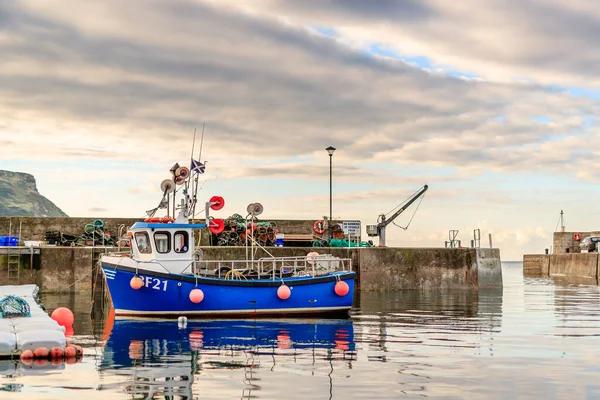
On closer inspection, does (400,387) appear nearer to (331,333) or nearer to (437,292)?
(331,333)

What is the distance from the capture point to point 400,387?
1105cm

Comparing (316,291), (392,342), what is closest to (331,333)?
(392,342)

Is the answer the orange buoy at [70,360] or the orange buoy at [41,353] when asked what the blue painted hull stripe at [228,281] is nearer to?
the orange buoy at [70,360]

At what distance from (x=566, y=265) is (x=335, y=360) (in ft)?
142

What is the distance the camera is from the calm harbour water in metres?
10.8

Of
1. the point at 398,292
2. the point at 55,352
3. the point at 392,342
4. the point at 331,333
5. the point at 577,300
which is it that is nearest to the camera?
the point at 55,352

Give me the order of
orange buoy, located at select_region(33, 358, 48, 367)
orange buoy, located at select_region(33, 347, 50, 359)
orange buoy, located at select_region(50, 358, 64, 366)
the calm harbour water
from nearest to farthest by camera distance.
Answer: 1. the calm harbour water
2. orange buoy, located at select_region(33, 358, 48, 367)
3. orange buoy, located at select_region(50, 358, 64, 366)
4. orange buoy, located at select_region(33, 347, 50, 359)

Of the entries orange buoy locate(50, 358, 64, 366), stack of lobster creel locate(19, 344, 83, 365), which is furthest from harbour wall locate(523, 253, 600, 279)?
orange buoy locate(50, 358, 64, 366)

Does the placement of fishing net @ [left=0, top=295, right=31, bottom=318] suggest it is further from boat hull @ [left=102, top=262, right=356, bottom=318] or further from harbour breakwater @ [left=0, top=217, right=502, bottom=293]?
harbour breakwater @ [left=0, top=217, right=502, bottom=293]

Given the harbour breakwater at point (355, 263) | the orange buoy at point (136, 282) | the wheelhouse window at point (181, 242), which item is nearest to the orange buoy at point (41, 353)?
the orange buoy at point (136, 282)

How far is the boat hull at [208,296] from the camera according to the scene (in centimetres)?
2062

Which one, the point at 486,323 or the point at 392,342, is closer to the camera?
the point at 392,342

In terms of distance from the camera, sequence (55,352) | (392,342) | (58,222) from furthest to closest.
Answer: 1. (58,222)
2. (392,342)
3. (55,352)

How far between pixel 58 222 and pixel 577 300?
19.8 meters
